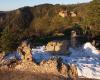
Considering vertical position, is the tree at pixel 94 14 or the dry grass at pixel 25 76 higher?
the tree at pixel 94 14

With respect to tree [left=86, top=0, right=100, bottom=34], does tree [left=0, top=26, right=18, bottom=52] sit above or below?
below

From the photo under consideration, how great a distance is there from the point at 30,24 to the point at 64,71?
147 feet

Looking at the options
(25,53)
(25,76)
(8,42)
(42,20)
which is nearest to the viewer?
(25,76)

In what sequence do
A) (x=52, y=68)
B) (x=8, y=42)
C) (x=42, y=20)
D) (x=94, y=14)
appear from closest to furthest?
1. (x=52, y=68)
2. (x=8, y=42)
3. (x=94, y=14)
4. (x=42, y=20)

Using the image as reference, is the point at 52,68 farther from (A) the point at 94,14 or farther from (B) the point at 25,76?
(A) the point at 94,14

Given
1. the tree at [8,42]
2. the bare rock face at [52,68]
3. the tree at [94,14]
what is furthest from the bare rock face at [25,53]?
the tree at [94,14]

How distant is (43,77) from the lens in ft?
77.4

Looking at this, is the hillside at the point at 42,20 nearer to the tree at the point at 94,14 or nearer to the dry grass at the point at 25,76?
the tree at the point at 94,14

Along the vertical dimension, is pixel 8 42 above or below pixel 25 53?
above

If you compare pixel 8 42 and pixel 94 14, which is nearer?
pixel 8 42

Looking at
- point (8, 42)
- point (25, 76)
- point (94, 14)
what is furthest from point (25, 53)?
point (94, 14)

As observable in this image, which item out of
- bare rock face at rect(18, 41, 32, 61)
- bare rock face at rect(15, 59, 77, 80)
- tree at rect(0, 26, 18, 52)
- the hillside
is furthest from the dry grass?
A: the hillside

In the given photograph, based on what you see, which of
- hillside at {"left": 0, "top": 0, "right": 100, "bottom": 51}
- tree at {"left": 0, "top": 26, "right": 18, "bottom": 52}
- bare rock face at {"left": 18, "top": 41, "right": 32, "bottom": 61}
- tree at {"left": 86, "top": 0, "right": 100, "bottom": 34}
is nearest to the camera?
bare rock face at {"left": 18, "top": 41, "right": 32, "bottom": 61}

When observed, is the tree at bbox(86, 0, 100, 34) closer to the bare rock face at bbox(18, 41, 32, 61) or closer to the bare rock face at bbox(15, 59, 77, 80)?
the bare rock face at bbox(18, 41, 32, 61)
